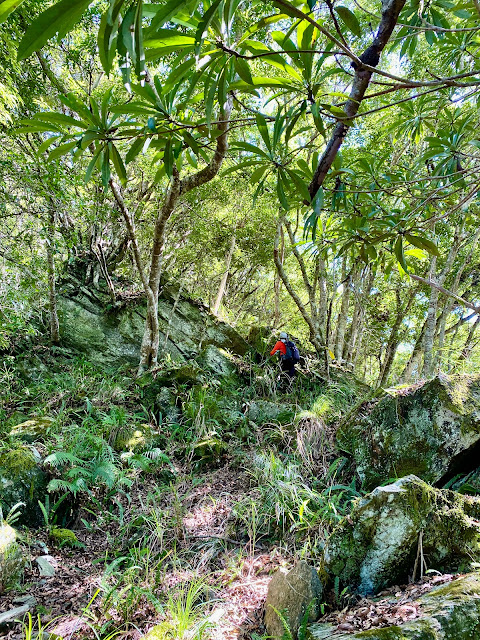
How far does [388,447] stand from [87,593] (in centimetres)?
293

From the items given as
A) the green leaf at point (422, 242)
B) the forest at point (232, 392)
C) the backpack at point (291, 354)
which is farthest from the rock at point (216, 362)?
the green leaf at point (422, 242)

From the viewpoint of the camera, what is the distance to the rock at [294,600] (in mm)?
2048

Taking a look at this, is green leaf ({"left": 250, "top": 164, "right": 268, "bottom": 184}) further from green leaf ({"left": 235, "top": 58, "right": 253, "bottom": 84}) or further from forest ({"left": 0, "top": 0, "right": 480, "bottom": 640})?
green leaf ({"left": 235, "top": 58, "right": 253, "bottom": 84})

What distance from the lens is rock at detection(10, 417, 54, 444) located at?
438cm

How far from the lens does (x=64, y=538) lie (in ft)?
10.8

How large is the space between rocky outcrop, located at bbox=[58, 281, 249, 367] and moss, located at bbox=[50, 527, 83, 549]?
4.26 metres

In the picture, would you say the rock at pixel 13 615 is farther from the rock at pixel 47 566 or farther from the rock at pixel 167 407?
the rock at pixel 167 407

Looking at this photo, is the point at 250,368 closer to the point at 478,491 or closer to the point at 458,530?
the point at 478,491

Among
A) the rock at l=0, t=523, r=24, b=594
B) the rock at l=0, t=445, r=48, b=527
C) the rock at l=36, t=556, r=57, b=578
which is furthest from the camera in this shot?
the rock at l=0, t=445, r=48, b=527

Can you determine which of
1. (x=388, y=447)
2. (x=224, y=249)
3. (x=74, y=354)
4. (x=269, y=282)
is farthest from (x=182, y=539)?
(x=269, y=282)

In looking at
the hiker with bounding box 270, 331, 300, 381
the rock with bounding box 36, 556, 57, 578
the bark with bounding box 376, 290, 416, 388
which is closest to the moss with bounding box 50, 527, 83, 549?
the rock with bounding box 36, 556, 57, 578

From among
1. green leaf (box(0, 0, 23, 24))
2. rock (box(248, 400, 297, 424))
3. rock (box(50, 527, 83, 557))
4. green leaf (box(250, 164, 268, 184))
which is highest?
green leaf (box(250, 164, 268, 184))

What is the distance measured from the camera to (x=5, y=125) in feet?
12.5

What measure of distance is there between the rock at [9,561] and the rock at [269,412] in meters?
3.44
